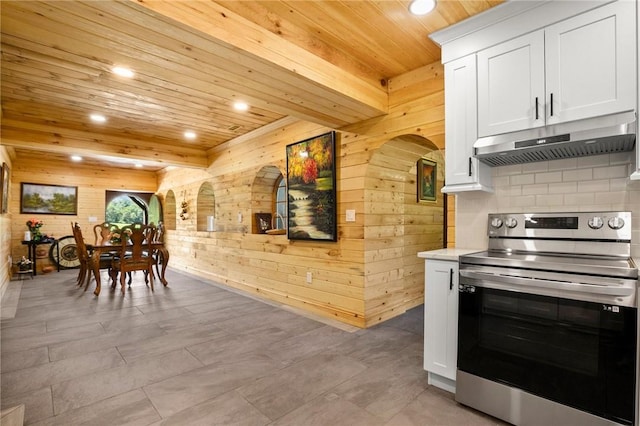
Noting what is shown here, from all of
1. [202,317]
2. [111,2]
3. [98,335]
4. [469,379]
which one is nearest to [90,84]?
[111,2]

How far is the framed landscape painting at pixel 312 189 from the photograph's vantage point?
3.80 meters

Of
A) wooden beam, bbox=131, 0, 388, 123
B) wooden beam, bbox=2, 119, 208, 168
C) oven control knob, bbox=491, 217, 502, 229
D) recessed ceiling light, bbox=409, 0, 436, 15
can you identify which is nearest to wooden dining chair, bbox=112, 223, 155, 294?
wooden beam, bbox=2, 119, 208, 168

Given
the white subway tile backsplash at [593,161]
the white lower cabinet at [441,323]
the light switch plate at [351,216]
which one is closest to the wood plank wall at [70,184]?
the light switch plate at [351,216]

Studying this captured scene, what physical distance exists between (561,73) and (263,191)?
4269mm

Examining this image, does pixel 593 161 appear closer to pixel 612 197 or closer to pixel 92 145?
pixel 612 197

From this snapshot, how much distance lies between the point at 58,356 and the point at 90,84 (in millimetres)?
2709

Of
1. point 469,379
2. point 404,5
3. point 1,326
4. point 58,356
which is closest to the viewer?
point 469,379

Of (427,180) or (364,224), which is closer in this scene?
(364,224)

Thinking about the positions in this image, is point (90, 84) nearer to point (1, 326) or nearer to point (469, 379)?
point (1, 326)

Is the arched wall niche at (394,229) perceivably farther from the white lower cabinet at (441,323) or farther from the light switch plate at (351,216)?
the white lower cabinet at (441,323)

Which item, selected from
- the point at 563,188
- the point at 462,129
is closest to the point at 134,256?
the point at 462,129

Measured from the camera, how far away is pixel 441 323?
217 cm

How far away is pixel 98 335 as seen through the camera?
127 inches

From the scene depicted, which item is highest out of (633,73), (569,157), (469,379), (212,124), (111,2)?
(212,124)
